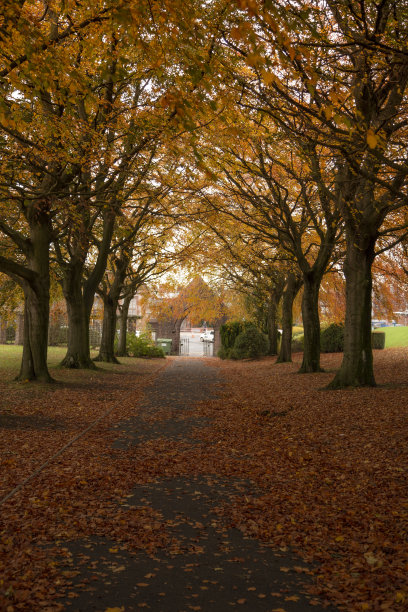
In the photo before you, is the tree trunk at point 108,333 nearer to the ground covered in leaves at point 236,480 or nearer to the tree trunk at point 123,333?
the tree trunk at point 123,333

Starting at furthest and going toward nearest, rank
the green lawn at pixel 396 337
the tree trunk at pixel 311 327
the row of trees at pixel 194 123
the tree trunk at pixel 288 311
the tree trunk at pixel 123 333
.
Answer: the green lawn at pixel 396 337
the tree trunk at pixel 123 333
the tree trunk at pixel 288 311
the tree trunk at pixel 311 327
the row of trees at pixel 194 123

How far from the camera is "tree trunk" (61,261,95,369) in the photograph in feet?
62.4

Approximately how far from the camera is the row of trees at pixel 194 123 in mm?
6852

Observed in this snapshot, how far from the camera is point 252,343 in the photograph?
107ft

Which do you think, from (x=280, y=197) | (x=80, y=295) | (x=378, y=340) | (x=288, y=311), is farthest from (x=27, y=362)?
(x=378, y=340)

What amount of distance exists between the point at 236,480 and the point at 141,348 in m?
30.0

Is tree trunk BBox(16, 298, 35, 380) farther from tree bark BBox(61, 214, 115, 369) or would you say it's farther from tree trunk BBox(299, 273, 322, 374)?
tree trunk BBox(299, 273, 322, 374)

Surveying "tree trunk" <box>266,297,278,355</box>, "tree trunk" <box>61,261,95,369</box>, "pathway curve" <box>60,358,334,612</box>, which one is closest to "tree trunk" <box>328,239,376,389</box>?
"pathway curve" <box>60,358,334,612</box>

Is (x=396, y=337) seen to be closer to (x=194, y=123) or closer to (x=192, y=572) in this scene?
(x=194, y=123)

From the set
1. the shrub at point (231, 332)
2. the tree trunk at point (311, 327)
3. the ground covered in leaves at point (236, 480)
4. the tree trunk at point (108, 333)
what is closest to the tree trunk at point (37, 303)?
the ground covered in leaves at point (236, 480)

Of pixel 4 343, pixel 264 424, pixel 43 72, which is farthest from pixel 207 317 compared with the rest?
pixel 43 72

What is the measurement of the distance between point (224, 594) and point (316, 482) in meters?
2.70

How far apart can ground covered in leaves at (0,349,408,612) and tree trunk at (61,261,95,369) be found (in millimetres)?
7988

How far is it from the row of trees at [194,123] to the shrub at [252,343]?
11108mm
